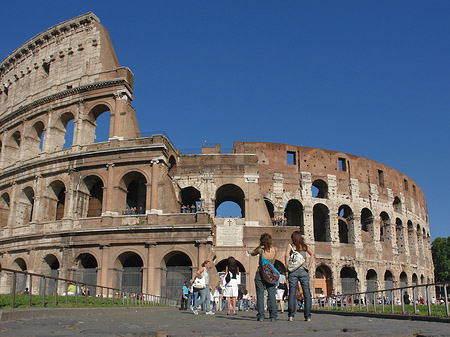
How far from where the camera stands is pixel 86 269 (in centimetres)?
2280

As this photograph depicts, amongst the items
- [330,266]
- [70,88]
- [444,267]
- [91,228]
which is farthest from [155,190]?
[444,267]

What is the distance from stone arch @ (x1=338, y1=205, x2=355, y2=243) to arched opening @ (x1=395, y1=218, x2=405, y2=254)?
4499 mm

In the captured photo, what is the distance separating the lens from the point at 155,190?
75.7 feet

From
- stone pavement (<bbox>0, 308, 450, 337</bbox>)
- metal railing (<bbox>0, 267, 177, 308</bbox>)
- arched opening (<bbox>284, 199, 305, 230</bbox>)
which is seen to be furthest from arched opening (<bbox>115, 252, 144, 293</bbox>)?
arched opening (<bbox>284, 199, 305, 230</bbox>)

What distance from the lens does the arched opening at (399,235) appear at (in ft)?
115

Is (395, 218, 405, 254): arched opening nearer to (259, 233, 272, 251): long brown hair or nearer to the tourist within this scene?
the tourist

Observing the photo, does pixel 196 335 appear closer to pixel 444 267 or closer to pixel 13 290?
pixel 13 290

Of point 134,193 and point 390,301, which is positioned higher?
point 134,193

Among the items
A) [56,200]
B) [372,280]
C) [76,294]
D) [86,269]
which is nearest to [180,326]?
[76,294]

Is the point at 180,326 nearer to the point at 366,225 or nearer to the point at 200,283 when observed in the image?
the point at 200,283

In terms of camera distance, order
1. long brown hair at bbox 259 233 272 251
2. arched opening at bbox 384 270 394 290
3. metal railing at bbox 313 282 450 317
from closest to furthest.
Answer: long brown hair at bbox 259 233 272 251
metal railing at bbox 313 282 450 317
arched opening at bbox 384 270 394 290

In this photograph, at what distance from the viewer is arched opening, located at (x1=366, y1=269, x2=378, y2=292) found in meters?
30.2

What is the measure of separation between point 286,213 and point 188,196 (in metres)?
7.52

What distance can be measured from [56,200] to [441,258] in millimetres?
44609
